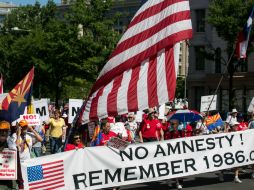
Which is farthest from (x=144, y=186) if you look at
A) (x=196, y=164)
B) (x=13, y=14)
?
(x=13, y=14)

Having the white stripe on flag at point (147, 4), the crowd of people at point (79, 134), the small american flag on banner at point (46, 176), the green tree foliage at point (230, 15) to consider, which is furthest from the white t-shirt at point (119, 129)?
the green tree foliage at point (230, 15)

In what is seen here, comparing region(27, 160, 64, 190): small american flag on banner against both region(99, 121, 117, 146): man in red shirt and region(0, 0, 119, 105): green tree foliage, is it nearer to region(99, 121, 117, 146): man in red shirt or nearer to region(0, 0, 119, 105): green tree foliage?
region(99, 121, 117, 146): man in red shirt

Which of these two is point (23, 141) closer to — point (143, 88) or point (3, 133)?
point (143, 88)

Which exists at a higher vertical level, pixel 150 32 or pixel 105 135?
pixel 150 32

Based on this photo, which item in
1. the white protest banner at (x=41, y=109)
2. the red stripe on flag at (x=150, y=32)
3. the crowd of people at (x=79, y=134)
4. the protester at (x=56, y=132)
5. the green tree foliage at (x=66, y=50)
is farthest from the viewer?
the green tree foliage at (x=66, y=50)

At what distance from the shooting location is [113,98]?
8531mm

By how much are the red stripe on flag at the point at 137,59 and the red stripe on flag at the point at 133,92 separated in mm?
111

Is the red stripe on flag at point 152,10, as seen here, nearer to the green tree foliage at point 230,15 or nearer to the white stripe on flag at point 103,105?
the white stripe on flag at point 103,105

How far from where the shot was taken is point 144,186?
13109 millimetres

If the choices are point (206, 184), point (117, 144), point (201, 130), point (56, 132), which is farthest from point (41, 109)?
point (117, 144)

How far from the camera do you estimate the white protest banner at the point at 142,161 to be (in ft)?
35.1

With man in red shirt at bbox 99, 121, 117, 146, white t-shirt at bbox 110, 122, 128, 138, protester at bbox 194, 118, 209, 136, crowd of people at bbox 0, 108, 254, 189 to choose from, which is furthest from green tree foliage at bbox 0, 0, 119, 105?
man in red shirt at bbox 99, 121, 117, 146

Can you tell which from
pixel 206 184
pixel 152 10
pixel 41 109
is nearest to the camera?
pixel 152 10

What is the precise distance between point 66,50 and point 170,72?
3542cm
